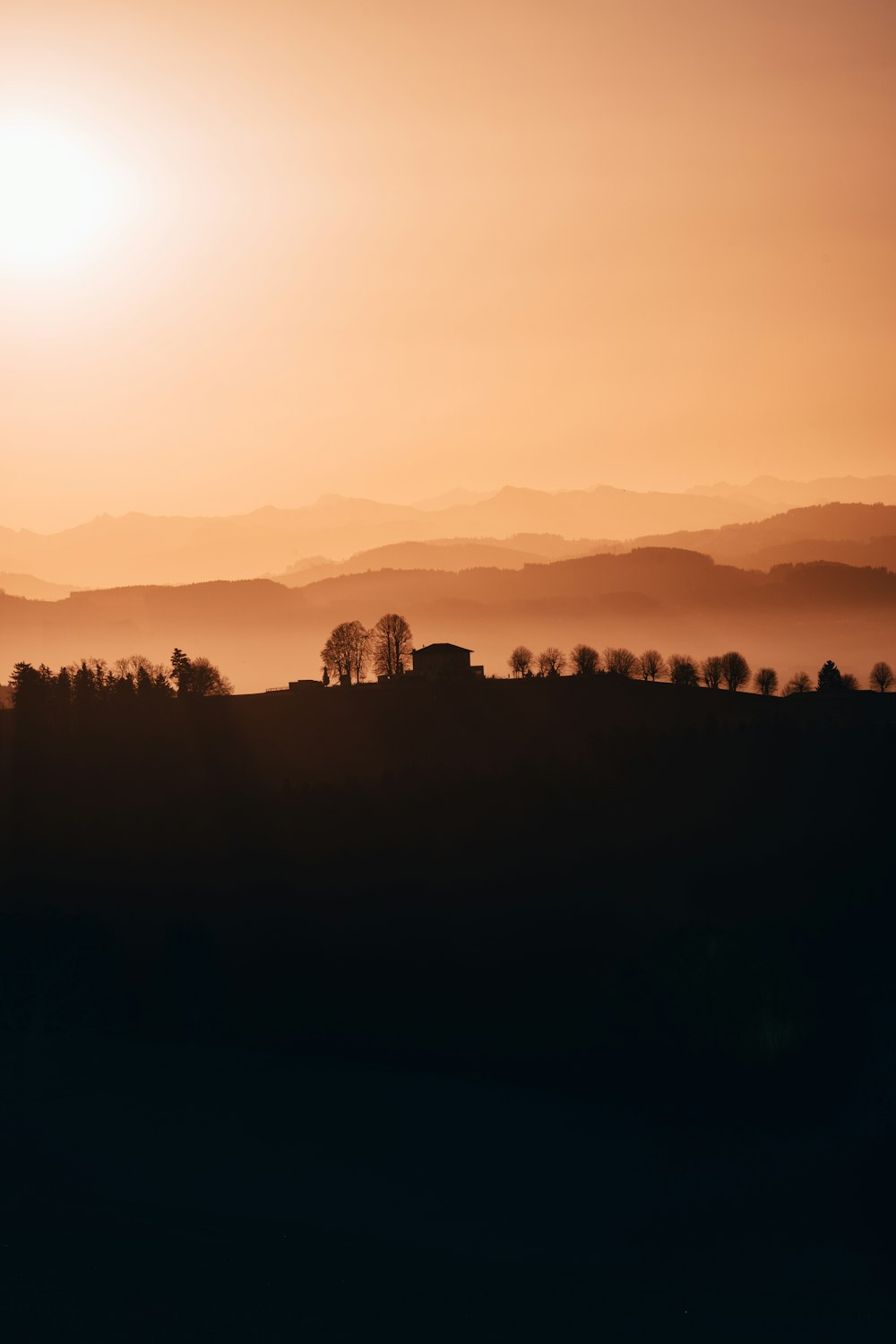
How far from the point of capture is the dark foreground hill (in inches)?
1693

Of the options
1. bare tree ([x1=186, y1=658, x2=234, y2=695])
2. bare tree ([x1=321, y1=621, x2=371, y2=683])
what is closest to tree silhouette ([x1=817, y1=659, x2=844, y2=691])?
bare tree ([x1=321, y1=621, x2=371, y2=683])

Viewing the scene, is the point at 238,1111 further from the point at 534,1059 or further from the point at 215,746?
the point at 215,746

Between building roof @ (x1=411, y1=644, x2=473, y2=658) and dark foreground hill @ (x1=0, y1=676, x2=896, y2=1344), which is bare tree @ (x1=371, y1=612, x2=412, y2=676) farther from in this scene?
dark foreground hill @ (x1=0, y1=676, x2=896, y2=1344)

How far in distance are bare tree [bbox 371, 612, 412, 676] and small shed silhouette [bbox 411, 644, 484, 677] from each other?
9915mm

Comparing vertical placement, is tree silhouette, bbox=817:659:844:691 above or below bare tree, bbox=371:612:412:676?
below

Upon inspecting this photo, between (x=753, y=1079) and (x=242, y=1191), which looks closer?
(x=242, y=1191)

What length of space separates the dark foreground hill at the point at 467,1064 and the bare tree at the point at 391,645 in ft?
189

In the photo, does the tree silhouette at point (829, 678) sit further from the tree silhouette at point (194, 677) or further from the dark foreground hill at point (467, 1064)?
the tree silhouette at point (194, 677)

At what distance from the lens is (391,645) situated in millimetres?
188875

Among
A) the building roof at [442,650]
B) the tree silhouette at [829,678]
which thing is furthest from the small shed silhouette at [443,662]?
the tree silhouette at [829,678]

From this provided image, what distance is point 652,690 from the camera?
168 m

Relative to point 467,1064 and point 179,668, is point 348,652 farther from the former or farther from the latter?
point 467,1064

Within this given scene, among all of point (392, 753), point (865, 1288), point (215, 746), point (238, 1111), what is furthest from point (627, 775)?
point (865, 1288)

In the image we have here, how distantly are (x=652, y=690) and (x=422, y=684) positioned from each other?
110 feet
